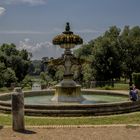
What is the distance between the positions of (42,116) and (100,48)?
35.8 m

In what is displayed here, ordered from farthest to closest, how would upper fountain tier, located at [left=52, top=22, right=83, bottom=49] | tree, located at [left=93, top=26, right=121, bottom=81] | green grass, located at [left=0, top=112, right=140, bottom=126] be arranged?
tree, located at [left=93, top=26, right=121, bottom=81] < upper fountain tier, located at [left=52, top=22, right=83, bottom=49] < green grass, located at [left=0, top=112, right=140, bottom=126]

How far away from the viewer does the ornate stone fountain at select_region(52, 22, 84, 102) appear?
2075 centimetres

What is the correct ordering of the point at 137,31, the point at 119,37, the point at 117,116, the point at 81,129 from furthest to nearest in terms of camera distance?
the point at 137,31 < the point at 119,37 < the point at 117,116 < the point at 81,129

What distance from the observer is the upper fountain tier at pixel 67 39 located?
21.2 meters

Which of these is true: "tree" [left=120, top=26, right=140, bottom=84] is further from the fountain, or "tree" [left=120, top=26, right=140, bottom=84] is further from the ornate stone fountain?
the ornate stone fountain

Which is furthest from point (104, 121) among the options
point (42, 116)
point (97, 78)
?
point (97, 78)

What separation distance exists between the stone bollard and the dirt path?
253 mm

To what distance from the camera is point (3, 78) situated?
50969 millimetres

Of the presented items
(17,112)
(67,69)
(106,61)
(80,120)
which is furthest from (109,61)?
(17,112)

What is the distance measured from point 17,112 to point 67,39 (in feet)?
29.3

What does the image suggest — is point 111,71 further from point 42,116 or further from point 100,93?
point 42,116

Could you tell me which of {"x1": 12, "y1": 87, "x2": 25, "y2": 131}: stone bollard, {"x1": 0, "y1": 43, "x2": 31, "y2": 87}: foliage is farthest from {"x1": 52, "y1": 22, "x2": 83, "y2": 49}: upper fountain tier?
{"x1": 0, "y1": 43, "x2": 31, "y2": 87}: foliage

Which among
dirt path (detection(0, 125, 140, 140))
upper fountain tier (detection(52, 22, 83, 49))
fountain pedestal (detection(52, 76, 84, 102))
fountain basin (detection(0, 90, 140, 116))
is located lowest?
dirt path (detection(0, 125, 140, 140))

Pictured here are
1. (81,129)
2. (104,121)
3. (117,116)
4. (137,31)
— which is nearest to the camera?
(81,129)
